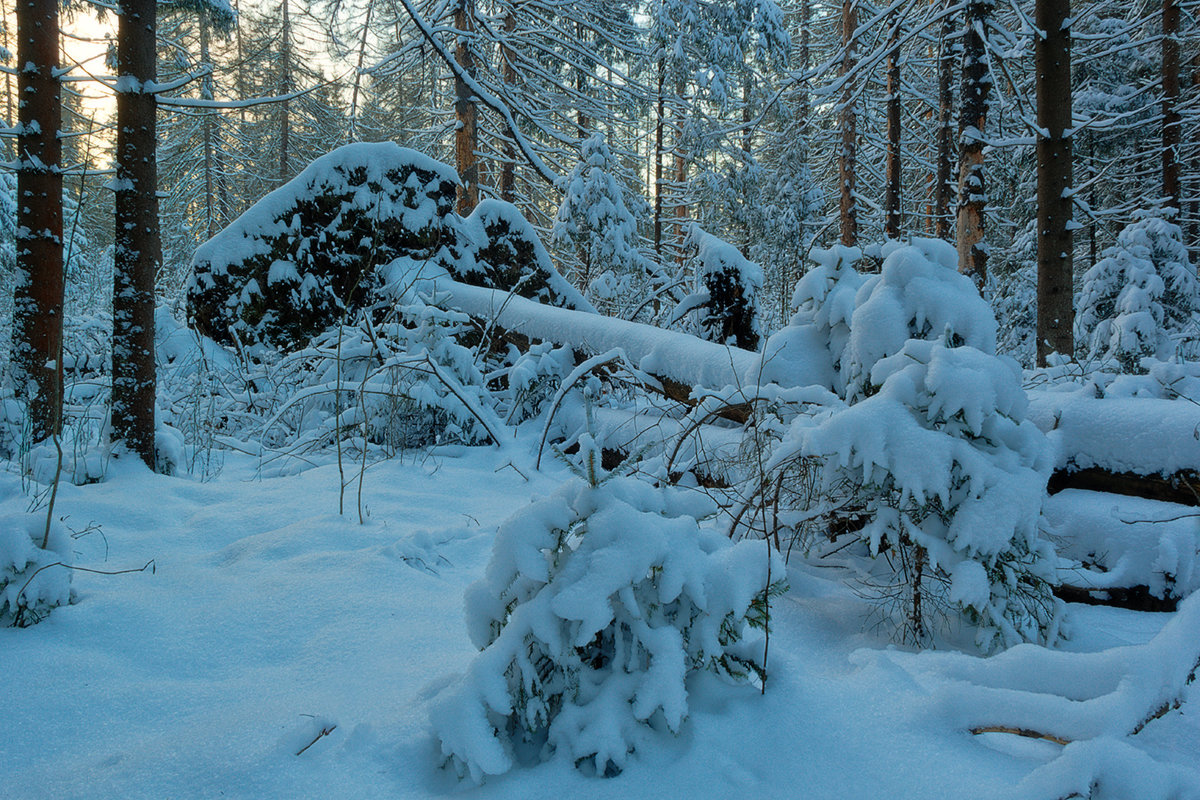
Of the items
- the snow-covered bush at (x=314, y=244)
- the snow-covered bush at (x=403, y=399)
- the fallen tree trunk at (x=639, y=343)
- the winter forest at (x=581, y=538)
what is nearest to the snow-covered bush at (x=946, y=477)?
the winter forest at (x=581, y=538)

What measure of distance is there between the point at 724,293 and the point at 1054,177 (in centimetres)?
359

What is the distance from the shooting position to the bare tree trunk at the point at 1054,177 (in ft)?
20.3

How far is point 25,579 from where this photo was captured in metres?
1.88

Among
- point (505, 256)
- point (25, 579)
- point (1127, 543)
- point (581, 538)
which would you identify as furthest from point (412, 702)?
point (505, 256)

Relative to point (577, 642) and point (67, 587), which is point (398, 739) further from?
point (67, 587)

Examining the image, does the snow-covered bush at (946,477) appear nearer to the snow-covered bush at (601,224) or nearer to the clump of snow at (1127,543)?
the clump of snow at (1127,543)

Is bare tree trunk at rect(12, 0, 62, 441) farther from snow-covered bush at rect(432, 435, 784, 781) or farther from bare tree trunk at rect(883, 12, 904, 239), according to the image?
bare tree trunk at rect(883, 12, 904, 239)

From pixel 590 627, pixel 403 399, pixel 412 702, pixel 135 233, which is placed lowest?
pixel 412 702

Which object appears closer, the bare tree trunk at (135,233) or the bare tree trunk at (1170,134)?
the bare tree trunk at (135,233)

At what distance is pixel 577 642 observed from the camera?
4.00ft

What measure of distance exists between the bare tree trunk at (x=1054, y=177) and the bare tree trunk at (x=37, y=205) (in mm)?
8150

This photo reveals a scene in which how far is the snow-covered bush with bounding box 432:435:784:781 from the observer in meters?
1.22

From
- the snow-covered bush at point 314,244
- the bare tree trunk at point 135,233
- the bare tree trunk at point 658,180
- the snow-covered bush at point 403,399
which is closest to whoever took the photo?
the bare tree trunk at point 135,233

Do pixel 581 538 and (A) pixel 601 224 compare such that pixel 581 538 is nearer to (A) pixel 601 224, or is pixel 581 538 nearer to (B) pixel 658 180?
(A) pixel 601 224
